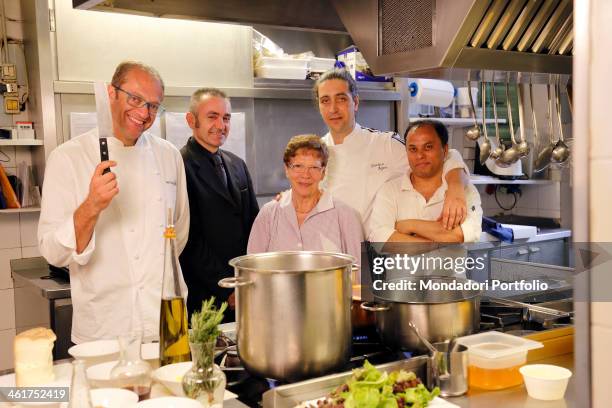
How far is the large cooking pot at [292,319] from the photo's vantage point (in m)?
1.30

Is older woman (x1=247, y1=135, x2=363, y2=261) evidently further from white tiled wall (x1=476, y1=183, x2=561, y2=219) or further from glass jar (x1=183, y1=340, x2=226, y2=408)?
white tiled wall (x1=476, y1=183, x2=561, y2=219)

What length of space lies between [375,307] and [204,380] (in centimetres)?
51

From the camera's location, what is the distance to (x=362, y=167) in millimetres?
2850

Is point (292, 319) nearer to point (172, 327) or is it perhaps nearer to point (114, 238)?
point (172, 327)

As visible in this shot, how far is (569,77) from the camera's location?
1.99 m

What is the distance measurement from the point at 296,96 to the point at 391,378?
2668mm

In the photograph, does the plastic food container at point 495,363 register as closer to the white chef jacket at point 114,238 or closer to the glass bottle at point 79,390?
the glass bottle at point 79,390

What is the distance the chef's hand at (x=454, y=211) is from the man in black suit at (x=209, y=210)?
3.04 ft

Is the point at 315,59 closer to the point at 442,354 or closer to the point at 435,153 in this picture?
the point at 435,153

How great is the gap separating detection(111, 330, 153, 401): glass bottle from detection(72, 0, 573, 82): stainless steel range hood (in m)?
0.85

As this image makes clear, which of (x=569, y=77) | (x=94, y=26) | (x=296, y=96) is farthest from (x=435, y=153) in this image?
(x=94, y=26)

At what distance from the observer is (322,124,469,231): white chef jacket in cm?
283

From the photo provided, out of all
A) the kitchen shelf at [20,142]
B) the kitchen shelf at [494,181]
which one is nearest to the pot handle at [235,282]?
the kitchen shelf at [20,142]

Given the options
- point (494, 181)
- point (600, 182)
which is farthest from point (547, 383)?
point (494, 181)
